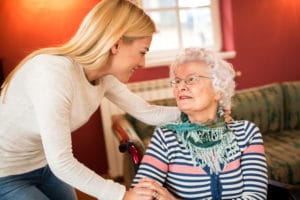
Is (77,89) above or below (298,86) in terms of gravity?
above

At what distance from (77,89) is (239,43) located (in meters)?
2.69

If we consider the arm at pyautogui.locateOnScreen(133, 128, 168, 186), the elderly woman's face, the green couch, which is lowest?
the green couch

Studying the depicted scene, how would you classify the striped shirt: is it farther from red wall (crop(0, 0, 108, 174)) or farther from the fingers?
red wall (crop(0, 0, 108, 174))

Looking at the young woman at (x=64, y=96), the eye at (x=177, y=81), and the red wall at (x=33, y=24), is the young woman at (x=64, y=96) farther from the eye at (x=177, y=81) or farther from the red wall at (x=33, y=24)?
the red wall at (x=33, y=24)

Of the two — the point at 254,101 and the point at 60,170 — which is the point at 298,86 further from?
the point at 60,170

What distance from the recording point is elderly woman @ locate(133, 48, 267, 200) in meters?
1.31

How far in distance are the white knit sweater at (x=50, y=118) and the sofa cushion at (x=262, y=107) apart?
1598 millimetres

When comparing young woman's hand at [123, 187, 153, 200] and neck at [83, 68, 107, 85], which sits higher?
neck at [83, 68, 107, 85]

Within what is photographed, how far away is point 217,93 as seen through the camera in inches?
56.3

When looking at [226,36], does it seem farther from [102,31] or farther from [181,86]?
[102,31]

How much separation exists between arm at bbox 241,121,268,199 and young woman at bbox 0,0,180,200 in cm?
40

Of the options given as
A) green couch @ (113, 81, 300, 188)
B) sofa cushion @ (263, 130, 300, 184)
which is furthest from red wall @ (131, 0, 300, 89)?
sofa cushion @ (263, 130, 300, 184)

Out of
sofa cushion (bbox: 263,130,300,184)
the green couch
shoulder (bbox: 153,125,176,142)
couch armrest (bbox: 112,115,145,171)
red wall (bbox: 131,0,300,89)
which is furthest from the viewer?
red wall (bbox: 131,0,300,89)

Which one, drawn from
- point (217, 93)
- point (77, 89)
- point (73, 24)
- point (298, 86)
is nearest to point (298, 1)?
point (298, 86)
